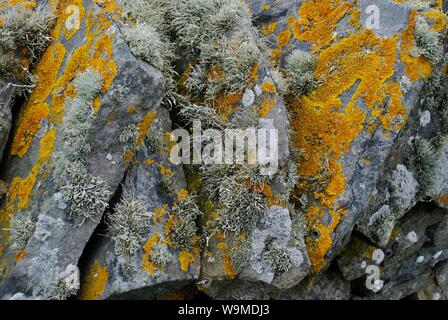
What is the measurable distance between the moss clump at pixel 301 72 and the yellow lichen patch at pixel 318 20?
0.83 ft

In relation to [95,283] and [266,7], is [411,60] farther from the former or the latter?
[95,283]

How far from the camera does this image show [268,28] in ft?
25.0

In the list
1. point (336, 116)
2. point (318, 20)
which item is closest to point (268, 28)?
point (318, 20)

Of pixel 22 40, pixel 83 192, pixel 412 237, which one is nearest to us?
pixel 83 192

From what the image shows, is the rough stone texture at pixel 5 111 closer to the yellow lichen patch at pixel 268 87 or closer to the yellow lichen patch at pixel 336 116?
the yellow lichen patch at pixel 268 87

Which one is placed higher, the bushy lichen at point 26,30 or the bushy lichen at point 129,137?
the bushy lichen at point 26,30

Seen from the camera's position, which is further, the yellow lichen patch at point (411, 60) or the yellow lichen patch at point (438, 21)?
the yellow lichen patch at point (438, 21)

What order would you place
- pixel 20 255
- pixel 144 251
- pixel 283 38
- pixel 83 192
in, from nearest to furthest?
pixel 20 255 → pixel 83 192 → pixel 144 251 → pixel 283 38

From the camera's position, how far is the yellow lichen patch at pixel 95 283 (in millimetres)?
5422

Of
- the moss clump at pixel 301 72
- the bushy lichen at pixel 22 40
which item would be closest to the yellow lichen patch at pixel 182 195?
the moss clump at pixel 301 72

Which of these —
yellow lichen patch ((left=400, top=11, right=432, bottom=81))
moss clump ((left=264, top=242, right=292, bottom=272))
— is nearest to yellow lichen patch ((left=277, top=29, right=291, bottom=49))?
yellow lichen patch ((left=400, top=11, right=432, bottom=81))

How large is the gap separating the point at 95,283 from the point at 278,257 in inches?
89.2

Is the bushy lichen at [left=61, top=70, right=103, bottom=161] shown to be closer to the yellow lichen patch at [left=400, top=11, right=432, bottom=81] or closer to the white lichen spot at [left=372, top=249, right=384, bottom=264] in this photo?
the yellow lichen patch at [left=400, top=11, right=432, bottom=81]

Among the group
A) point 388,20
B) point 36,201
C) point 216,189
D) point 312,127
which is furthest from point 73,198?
point 388,20
